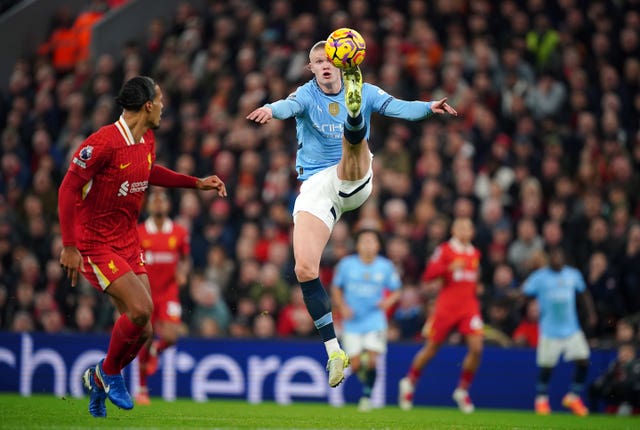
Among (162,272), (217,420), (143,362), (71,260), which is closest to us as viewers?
(71,260)

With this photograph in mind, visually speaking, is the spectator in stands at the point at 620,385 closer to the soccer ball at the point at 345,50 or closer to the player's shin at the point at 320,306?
the player's shin at the point at 320,306

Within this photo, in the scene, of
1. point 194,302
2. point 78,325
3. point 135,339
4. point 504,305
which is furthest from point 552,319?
point 135,339

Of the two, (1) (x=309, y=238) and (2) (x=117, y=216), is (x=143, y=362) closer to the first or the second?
(2) (x=117, y=216)

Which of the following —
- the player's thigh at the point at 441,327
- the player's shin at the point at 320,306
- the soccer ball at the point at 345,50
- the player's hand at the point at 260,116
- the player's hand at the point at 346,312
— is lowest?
the player's thigh at the point at 441,327

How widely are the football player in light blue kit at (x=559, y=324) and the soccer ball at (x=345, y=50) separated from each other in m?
6.99

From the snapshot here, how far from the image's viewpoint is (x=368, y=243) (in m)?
14.5

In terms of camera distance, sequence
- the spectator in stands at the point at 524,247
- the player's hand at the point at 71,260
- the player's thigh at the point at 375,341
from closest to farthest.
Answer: the player's hand at the point at 71,260
the player's thigh at the point at 375,341
the spectator in stands at the point at 524,247

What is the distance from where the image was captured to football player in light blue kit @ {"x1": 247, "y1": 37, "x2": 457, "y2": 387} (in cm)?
882

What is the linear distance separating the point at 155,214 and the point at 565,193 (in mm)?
5736

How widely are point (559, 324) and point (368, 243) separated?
267cm

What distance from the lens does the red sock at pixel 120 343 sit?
29.1 feet

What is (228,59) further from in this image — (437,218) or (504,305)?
(504,305)

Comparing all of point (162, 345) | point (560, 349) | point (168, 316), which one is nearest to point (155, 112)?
point (168, 316)

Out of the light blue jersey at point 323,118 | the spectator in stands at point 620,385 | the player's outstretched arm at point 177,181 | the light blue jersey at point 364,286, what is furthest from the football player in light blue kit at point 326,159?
the spectator in stands at point 620,385
